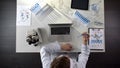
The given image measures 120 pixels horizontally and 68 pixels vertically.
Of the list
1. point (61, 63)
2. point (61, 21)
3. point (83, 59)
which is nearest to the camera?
point (61, 63)

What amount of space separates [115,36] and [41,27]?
0.86 metres

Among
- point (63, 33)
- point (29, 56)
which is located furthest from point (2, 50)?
point (63, 33)

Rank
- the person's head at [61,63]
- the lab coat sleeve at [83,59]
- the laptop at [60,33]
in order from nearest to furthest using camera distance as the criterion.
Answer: the person's head at [61,63]
the lab coat sleeve at [83,59]
the laptop at [60,33]

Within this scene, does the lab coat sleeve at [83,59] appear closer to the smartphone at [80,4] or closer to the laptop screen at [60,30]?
the laptop screen at [60,30]

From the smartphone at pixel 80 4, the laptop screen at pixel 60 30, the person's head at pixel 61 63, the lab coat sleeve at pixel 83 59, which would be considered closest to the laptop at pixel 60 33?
the laptop screen at pixel 60 30

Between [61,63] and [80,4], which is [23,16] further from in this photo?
[61,63]

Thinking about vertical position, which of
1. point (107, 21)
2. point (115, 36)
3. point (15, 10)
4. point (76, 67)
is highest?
point (15, 10)

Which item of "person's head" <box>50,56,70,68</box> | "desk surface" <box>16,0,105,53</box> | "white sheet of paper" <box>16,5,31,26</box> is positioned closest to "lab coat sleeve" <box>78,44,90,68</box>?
"person's head" <box>50,56,70,68</box>

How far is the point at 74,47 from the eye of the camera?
229cm

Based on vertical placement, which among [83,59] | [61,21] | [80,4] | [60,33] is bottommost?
[83,59]

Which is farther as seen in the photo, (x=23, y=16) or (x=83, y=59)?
(x=23, y=16)

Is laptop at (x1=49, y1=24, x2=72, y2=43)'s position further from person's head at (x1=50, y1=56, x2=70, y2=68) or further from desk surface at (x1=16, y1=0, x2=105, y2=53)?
person's head at (x1=50, y1=56, x2=70, y2=68)

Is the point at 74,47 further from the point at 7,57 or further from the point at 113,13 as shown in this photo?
the point at 7,57

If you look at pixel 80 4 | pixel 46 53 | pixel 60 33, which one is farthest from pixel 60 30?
pixel 46 53
